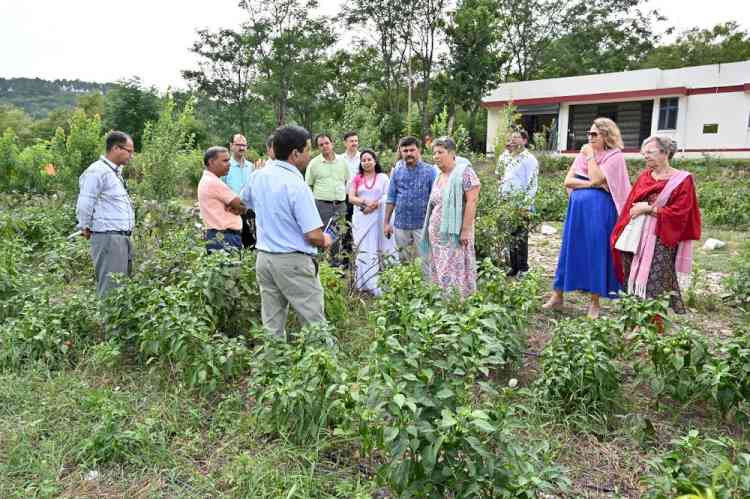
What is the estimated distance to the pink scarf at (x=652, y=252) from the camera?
4082mm

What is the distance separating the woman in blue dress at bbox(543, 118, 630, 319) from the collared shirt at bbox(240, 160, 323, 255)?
2.56 meters

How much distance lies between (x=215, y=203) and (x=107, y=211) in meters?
0.83

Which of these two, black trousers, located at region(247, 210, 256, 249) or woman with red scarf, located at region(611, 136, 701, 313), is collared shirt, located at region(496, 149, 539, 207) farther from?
black trousers, located at region(247, 210, 256, 249)

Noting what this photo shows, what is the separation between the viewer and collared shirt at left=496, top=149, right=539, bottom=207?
5.93m

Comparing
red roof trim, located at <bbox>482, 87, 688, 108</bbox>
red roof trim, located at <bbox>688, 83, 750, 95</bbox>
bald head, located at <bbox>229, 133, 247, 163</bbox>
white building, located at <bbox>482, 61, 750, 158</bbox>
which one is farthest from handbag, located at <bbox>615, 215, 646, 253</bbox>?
red roof trim, located at <bbox>482, 87, 688, 108</bbox>

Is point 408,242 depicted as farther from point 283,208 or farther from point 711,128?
point 711,128

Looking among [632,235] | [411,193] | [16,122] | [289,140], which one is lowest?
[632,235]

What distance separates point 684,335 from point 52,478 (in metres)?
3.16

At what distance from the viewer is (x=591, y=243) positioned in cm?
472

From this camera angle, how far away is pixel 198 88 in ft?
101

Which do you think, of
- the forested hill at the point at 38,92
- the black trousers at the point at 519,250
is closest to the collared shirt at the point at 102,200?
the black trousers at the point at 519,250

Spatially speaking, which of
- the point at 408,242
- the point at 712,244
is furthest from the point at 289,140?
the point at 712,244

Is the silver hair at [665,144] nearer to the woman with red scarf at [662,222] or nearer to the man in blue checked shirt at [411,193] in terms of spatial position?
the woman with red scarf at [662,222]

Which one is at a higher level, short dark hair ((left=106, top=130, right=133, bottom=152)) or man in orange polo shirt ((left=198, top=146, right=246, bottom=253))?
short dark hair ((left=106, top=130, right=133, bottom=152))
